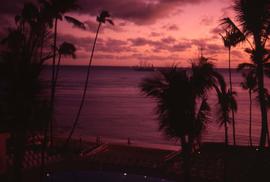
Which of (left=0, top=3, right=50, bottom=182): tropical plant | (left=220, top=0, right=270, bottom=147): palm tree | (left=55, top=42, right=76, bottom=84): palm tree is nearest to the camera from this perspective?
(left=0, top=3, right=50, bottom=182): tropical plant

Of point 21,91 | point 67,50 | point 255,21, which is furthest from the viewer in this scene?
point 67,50

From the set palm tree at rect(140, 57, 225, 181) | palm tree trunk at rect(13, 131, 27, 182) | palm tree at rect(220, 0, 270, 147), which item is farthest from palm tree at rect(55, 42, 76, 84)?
palm tree at rect(140, 57, 225, 181)

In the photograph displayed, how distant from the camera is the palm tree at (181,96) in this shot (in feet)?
30.0

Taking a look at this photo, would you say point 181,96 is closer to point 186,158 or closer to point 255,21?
point 186,158

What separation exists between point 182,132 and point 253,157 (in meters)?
12.7

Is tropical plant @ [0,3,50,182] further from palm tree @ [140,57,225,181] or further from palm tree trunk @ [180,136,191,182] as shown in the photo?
palm tree trunk @ [180,136,191,182]

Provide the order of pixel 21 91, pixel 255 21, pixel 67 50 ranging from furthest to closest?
pixel 67 50 → pixel 255 21 → pixel 21 91

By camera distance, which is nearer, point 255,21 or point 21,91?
point 21,91

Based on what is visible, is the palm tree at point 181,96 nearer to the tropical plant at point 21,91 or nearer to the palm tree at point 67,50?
the tropical plant at point 21,91

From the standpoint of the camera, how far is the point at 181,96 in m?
9.16

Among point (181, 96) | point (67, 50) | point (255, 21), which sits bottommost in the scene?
point (181, 96)

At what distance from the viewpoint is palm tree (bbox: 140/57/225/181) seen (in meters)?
9.15

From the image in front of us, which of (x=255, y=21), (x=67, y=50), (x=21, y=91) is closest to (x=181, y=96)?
(x=21, y=91)

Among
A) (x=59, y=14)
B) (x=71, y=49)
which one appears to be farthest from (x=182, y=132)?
(x=71, y=49)
